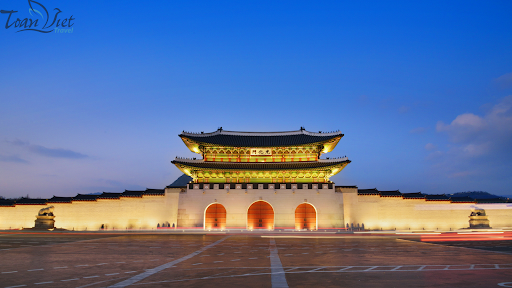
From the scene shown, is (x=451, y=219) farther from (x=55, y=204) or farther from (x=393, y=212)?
(x=55, y=204)

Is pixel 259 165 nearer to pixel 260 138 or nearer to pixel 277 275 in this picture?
pixel 260 138

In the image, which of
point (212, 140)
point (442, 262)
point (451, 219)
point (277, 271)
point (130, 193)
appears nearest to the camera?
point (277, 271)

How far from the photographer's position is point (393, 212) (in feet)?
132

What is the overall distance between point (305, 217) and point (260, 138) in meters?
15.6

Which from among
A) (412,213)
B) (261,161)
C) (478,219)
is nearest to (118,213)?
(261,161)

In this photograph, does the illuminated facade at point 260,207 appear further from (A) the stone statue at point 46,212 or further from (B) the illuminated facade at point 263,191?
(A) the stone statue at point 46,212

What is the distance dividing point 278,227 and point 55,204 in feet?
101

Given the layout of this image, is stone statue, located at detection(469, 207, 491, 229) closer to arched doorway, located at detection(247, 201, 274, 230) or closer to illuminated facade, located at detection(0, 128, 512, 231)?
illuminated facade, located at detection(0, 128, 512, 231)

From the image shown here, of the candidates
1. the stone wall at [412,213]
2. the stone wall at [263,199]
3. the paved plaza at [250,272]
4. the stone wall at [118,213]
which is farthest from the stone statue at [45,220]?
Result: the stone wall at [412,213]

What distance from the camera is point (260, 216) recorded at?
41.1 meters

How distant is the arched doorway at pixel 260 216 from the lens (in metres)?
40.7

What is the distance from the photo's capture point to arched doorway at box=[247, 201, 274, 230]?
40.7 metres

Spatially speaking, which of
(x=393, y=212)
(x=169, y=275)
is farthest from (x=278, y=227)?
(x=169, y=275)

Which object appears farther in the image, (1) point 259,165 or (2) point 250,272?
(1) point 259,165
